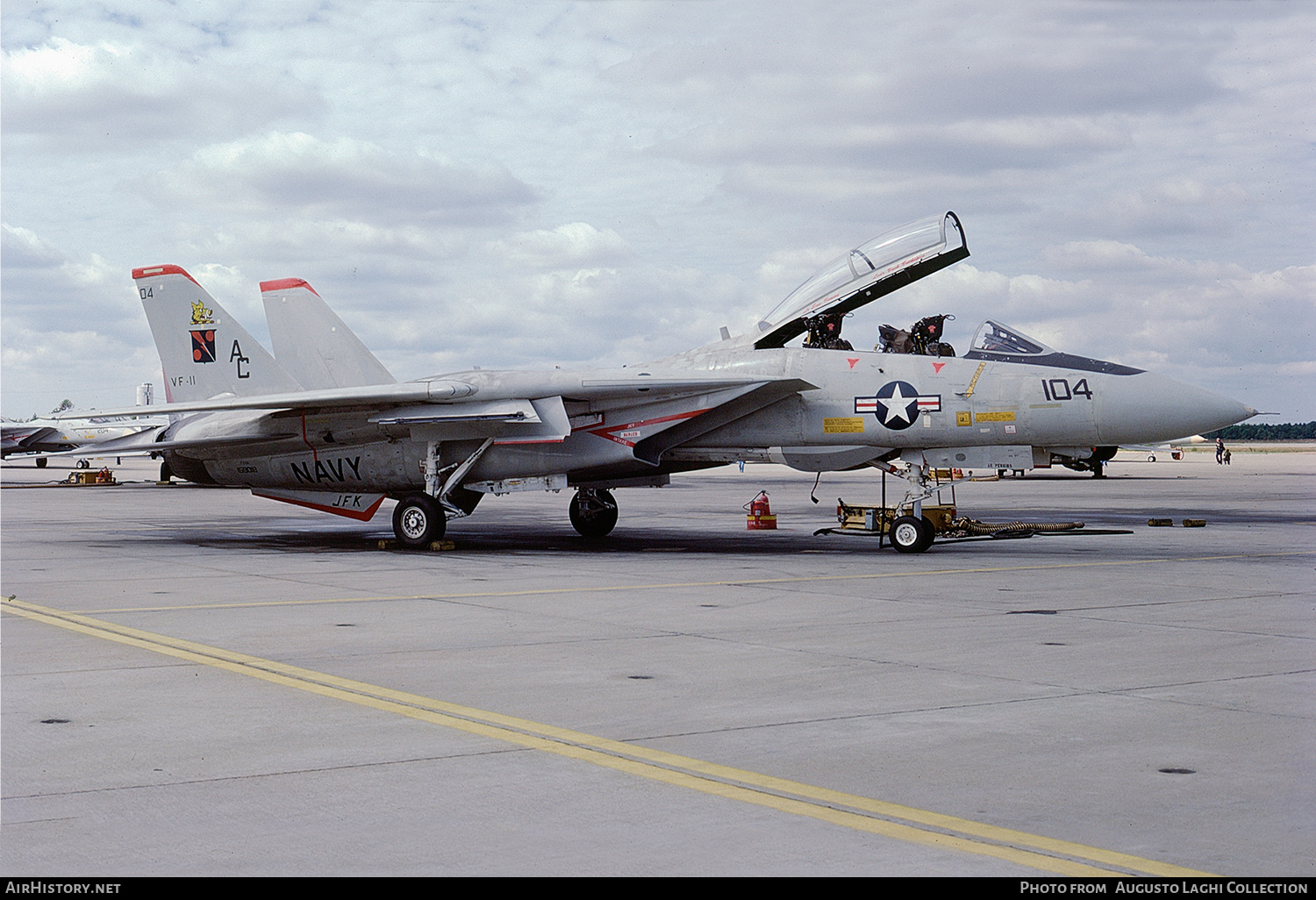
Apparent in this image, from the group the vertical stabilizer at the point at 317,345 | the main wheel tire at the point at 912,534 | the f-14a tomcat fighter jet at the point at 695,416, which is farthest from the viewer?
the vertical stabilizer at the point at 317,345

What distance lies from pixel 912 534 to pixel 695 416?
3.17 metres

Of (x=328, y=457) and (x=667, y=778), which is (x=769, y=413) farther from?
(x=667, y=778)

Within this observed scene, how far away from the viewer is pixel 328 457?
17.2 metres

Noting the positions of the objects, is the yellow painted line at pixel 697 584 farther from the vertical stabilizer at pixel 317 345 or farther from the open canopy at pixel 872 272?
the vertical stabilizer at pixel 317 345

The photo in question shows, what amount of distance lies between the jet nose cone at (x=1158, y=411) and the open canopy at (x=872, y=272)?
287cm

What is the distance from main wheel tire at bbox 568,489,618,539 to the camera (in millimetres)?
18359

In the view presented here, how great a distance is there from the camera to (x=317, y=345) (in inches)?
758

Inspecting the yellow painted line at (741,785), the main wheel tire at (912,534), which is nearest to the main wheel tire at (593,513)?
the main wheel tire at (912,534)

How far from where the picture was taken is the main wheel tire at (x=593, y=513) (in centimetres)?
1836

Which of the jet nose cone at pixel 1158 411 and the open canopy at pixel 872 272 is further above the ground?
the open canopy at pixel 872 272

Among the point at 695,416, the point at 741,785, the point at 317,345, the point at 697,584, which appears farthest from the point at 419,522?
the point at 741,785

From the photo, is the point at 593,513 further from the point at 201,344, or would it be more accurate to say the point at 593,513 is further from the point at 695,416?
the point at 201,344

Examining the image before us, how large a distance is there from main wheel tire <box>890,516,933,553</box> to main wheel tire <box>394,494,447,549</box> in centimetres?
606

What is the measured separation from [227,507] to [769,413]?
1632 centimetres
